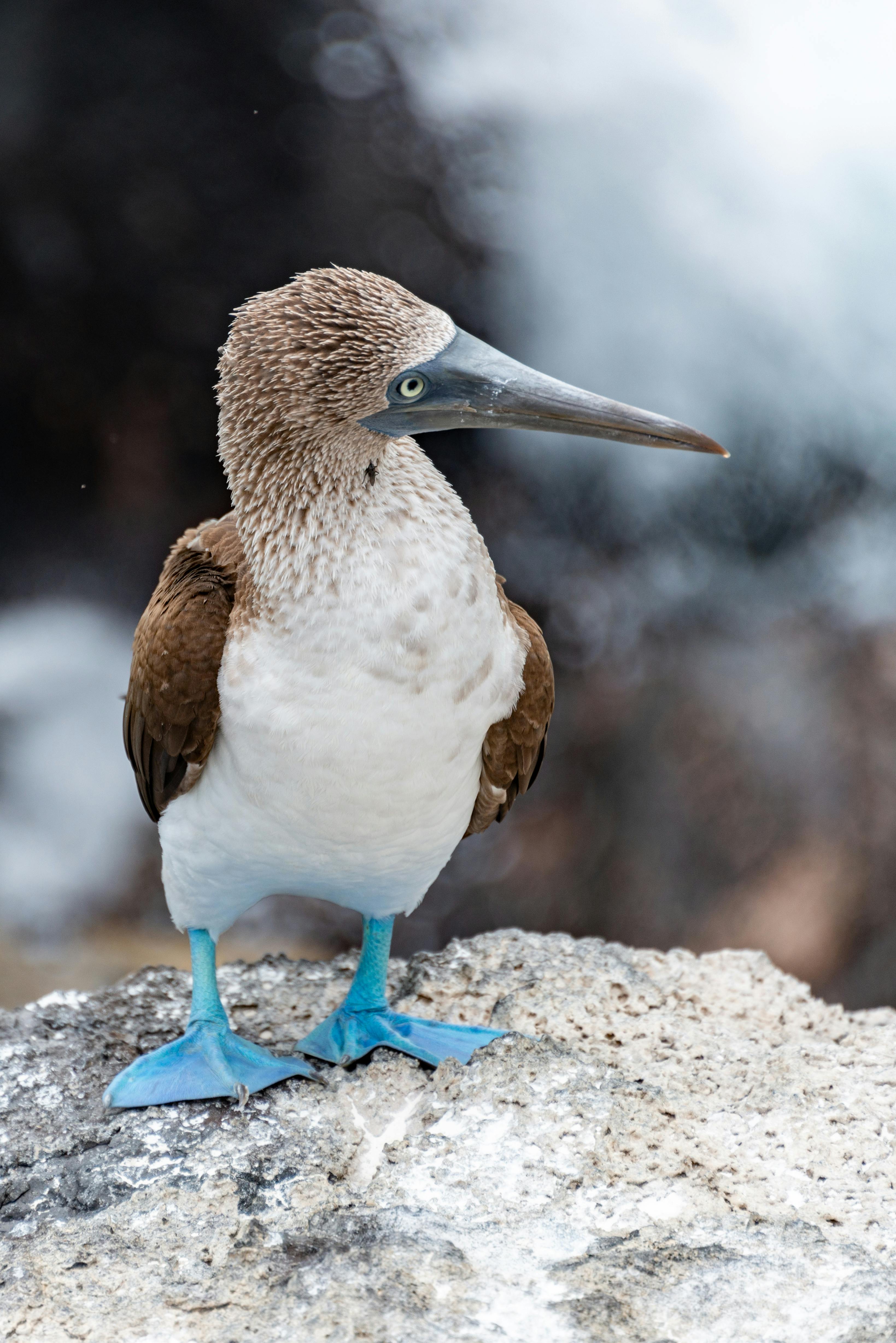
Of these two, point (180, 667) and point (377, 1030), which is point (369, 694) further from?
point (377, 1030)

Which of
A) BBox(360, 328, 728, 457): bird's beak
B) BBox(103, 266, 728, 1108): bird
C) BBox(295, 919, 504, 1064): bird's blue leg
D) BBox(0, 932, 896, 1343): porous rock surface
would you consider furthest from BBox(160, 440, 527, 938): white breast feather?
BBox(0, 932, 896, 1343): porous rock surface

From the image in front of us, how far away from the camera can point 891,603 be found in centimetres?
427

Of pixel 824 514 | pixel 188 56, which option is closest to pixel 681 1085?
pixel 824 514

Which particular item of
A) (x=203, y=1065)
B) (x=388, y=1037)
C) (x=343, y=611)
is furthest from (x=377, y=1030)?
(x=343, y=611)

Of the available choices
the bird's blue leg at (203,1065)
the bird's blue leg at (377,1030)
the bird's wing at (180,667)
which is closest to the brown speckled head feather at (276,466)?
the bird's wing at (180,667)

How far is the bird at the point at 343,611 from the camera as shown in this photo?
2127 millimetres

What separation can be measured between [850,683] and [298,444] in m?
2.80

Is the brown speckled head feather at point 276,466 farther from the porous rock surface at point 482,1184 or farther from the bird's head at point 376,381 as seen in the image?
the porous rock surface at point 482,1184

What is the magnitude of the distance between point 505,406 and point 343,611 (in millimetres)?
494

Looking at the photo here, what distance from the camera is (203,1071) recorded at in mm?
2576

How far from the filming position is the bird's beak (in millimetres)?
2121

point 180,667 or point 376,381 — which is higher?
point 376,381

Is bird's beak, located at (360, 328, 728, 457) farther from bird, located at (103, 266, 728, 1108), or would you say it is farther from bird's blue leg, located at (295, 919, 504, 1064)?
bird's blue leg, located at (295, 919, 504, 1064)

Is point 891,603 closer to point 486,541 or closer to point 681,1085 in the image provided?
point 486,541
